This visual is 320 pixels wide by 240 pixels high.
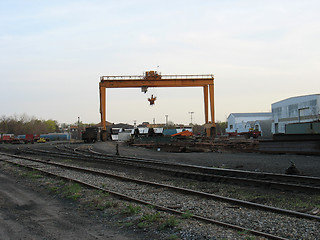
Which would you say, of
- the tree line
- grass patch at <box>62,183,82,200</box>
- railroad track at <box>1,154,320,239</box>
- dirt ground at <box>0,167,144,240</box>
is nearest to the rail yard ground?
dirt ground at <box>0,167,144,240</box>

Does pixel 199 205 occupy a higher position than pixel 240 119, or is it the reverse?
pixel 240 119

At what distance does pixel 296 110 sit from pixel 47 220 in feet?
147

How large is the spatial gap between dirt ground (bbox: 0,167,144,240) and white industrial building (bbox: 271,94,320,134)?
3717 cm

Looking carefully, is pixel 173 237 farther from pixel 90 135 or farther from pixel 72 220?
pixel 90 135

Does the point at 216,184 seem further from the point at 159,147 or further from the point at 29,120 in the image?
the point at 29,120

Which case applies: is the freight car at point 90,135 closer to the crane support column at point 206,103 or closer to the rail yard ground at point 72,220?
the crane support column at point 206,103

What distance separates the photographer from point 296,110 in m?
45.4

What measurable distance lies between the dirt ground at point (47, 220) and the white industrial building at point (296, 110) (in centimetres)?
3717

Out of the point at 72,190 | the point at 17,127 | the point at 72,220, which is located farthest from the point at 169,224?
the point at 17,127

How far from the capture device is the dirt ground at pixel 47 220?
17.4ft

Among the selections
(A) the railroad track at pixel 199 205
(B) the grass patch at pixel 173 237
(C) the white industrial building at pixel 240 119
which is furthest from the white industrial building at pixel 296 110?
(B) the grass patch at pixel 173 237

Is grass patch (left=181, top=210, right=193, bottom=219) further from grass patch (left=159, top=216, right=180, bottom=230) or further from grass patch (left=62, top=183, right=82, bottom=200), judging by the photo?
grass patch (left=62, top=183, right=82, bottom=200)

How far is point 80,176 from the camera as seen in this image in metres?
12.0

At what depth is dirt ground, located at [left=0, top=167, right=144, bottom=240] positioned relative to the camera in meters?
5.30
